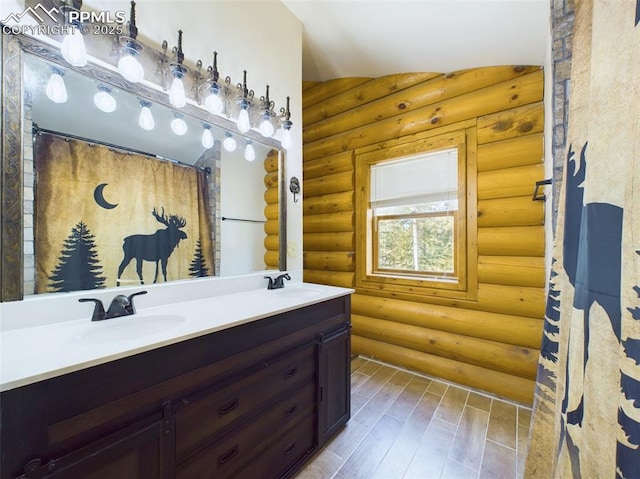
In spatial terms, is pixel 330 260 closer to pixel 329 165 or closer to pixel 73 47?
pixel 329 165

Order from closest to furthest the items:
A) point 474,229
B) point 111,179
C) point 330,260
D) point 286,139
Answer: point 111,179 < point 286,139 < point 474,229 < point 330,260

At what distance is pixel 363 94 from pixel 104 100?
2406 mm

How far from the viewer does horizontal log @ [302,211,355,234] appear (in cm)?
289

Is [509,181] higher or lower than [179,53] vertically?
lower

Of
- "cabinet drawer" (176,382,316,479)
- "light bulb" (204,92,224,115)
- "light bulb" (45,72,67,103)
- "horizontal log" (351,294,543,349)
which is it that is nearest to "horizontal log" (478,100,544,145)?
"horizontal log" (351,294,543,349)

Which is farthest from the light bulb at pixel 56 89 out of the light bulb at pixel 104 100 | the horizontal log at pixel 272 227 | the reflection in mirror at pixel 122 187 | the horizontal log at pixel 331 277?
the horizontal log at pixel 331 277

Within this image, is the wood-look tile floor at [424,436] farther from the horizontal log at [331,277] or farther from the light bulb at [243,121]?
the light bulb at [243,121]

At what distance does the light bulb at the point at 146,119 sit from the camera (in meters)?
1.33

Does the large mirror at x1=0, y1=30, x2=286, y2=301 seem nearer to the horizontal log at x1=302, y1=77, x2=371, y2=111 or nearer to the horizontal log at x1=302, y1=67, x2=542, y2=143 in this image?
the horizontal log at x1=302, y1=67, x2=542, y2=143

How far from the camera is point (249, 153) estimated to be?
1861 mm

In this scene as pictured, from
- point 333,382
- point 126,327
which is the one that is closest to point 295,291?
point 333,382

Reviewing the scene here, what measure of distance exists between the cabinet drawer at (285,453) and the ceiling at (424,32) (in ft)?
9.05

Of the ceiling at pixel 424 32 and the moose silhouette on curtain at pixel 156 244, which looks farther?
the ceiling at pixel 424 32

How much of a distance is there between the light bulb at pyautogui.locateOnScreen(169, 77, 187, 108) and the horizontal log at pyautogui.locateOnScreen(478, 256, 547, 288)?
8.01 ft
